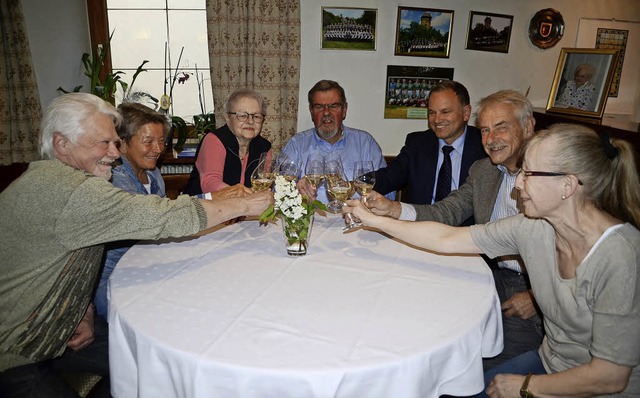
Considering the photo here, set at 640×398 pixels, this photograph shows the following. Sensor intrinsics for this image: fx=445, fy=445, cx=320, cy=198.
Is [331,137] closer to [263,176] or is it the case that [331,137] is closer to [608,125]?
[263,176]

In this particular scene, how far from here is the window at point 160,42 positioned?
462 centimetres

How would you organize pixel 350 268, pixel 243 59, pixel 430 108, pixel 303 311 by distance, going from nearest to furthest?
1. pixel 303 311
2. pixel 350 268
3. pixel 430 108
4. pixel 243 59

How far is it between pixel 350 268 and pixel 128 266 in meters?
0.91

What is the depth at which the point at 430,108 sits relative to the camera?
3.27 m

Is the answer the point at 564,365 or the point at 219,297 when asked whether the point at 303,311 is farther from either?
the point at 564,365

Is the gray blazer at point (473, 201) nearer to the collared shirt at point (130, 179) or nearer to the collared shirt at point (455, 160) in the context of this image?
the collared shirt at point (455, 160)

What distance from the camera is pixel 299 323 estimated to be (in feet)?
4.59

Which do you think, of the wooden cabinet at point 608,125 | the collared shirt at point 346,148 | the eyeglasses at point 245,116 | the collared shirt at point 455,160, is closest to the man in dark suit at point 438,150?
the collared shirt at point 455,160

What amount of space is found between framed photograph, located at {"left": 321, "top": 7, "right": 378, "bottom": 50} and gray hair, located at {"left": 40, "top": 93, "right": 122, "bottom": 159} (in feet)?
10.4

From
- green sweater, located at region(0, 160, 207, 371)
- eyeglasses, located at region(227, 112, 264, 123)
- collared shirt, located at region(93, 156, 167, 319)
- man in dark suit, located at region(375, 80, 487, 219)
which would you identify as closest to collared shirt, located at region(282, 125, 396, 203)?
man in dark suit, located at region(375, 80, 487, 219)

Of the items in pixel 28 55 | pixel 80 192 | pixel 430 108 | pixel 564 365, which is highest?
pixel 28 55

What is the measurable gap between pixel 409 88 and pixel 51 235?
3.92 metres

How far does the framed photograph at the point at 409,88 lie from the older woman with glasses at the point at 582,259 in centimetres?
327

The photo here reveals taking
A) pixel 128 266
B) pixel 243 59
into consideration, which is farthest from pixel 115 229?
pixel 243 59
